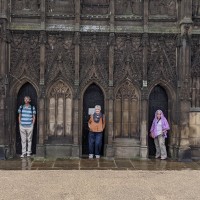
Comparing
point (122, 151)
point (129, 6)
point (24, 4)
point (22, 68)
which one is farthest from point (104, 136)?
point (24, 4)

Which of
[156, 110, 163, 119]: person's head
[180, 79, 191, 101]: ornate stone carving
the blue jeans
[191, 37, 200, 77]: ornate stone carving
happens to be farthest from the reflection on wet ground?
[191, 37, 200, 77]: ornate stone carving

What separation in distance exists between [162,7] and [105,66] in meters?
3.21

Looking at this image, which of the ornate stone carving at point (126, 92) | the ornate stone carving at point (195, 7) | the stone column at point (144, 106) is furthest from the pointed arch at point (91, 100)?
the ornate stone carving at point (195, 7)

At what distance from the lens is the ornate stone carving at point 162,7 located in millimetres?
12703

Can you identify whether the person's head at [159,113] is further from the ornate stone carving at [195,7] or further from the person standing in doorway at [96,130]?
the ornate stone carving at [195,7]

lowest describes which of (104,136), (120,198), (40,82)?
(120,198)

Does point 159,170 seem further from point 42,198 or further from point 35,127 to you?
point 35,127

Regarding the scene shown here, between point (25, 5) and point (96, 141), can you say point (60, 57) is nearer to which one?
point (25, 5)

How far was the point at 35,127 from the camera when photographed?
41.8ft

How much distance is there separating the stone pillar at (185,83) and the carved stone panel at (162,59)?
1.56 ft

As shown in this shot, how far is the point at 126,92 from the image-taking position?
12.7m

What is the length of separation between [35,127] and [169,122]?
17.2 ft

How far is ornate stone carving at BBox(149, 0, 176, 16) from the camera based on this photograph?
12703 millimetres

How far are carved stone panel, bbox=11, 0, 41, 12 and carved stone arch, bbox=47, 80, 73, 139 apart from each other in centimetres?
306
